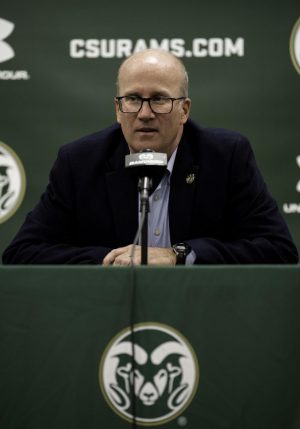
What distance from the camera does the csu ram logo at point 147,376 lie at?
5.40ft

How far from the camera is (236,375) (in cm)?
166

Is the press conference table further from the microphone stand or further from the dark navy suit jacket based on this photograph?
the dark navy suit jacket

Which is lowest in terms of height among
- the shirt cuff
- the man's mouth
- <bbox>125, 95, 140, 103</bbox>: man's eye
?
the shirt cuff

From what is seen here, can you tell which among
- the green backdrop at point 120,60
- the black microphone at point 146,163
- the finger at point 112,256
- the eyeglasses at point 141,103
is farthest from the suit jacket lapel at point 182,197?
the green backdrop at point 120,60

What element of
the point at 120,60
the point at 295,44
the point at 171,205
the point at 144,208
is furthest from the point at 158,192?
the point at 295,44

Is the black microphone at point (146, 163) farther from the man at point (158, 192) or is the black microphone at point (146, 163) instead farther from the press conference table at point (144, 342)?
the man at point (158, 192)

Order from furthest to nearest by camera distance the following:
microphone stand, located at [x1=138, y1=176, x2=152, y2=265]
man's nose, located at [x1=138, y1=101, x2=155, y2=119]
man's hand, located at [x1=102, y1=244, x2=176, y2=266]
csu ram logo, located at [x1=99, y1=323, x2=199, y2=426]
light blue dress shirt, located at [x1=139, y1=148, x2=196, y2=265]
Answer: light blue dress shirt, located at [x1=139, y1=148, x2=196, y2=265] → man's nose, located at [x1=138, y1=101, x2=155, y2=119] → man's hand, located at [x1=102, y1=244, x2=176, y2=266] → microphone stand, located at [x1=138, y1=176, x2=152, y2=265] → csu ram logo, located at [x1=99, y1=323, x2=199, y2=426]

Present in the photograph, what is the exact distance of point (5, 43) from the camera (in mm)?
3330

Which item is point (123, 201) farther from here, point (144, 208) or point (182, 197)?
point (144, 208)

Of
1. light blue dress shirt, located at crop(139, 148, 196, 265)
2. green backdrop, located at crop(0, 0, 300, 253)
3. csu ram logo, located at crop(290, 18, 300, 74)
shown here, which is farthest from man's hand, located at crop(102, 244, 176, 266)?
csu ram logo, located at crop(290, 18, 300, 74)

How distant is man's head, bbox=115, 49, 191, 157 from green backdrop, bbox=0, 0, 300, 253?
808mm

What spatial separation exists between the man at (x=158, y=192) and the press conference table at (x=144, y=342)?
28.4 inches

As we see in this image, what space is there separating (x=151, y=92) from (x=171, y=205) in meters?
0.40

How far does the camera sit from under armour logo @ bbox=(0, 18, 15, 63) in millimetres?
3326
